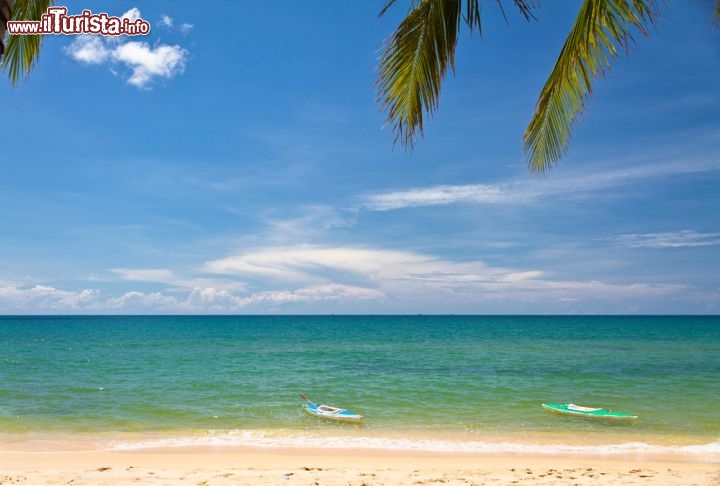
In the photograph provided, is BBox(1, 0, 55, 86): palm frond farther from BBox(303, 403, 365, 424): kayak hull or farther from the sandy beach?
BBox(303, 403, 365, 424): kayak hull

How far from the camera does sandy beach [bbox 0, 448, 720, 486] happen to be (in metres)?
8.10

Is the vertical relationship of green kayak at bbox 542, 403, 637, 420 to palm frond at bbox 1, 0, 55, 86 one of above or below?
below

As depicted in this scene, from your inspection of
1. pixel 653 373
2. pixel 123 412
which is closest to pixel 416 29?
pixel 123 412

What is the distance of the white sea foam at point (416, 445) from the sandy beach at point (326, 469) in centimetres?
48

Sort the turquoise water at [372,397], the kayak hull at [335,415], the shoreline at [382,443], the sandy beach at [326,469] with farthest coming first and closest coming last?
the kayak hull at [335,415] < the turquoise water at [372,397] < the shoreline at [382,443] < the sandy beach at [326,469]

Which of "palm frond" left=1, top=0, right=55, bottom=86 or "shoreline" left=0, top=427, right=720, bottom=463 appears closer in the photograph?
"palm frond" left=1, top=0, right=55, bottom=86

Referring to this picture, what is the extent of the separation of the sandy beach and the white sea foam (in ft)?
1.57

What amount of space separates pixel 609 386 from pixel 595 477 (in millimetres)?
14809

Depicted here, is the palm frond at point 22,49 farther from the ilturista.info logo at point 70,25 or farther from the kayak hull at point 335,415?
the kayak hull at point 335,415

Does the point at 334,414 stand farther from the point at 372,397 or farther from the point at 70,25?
the point at 70,25

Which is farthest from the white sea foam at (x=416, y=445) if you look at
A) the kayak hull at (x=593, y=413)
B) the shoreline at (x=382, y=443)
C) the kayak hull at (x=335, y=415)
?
the kayak hull at (x=593, y=413)

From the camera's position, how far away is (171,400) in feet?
57.5

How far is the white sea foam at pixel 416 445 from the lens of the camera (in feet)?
35.6

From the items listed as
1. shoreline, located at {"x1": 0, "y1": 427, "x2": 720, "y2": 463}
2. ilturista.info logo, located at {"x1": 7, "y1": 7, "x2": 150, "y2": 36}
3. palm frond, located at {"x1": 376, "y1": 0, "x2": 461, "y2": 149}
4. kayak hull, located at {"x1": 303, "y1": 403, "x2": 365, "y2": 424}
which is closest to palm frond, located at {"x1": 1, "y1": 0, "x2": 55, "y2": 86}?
ilturista.info logo, located at {"x1": 7, "y1": 7, "x2": 150, "y2": 36}
